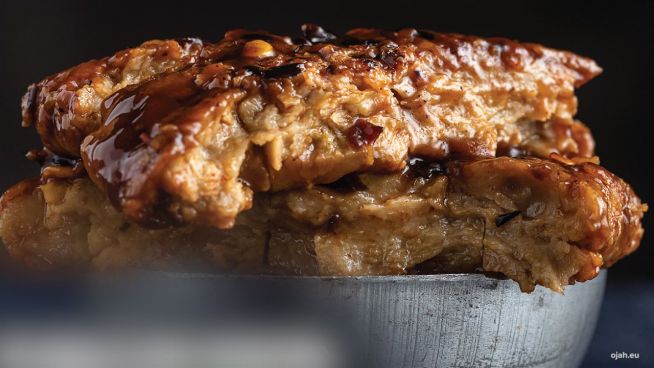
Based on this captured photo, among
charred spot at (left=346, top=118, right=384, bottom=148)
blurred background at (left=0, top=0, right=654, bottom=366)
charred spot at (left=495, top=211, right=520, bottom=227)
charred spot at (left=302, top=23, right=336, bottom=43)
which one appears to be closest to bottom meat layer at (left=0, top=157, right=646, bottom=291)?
charred spot at (left=495, top=211, right=520, bottom=227)

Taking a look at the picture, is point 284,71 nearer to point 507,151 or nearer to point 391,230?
point 391,230

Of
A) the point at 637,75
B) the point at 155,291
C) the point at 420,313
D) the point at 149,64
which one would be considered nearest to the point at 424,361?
the point at 420,313

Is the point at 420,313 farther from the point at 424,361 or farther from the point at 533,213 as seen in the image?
the point at 533,213

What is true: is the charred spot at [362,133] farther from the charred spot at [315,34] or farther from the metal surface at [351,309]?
the charred spot at [315,34]

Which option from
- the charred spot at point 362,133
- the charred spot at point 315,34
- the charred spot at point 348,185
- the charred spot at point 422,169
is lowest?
the charred spot at point 348,185

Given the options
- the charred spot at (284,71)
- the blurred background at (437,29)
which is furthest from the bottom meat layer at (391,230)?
the blurred background at (437,29)
